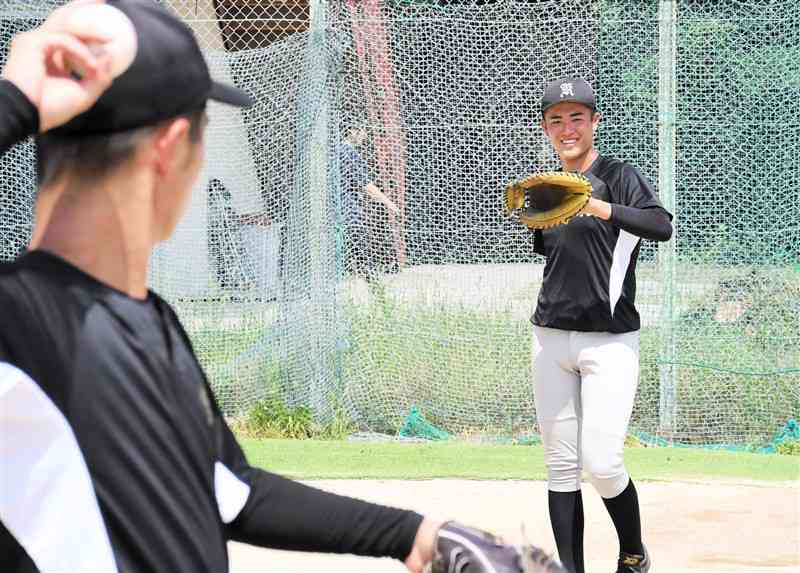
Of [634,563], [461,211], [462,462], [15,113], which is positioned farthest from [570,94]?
[461,211]

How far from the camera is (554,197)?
4734 millimetres

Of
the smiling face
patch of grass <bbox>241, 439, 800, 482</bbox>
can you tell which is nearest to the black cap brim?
the smiling face

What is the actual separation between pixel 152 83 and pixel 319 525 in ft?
2.60

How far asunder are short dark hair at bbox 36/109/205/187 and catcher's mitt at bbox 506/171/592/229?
3217mm

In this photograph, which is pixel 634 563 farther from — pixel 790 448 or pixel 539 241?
pixel 790 448

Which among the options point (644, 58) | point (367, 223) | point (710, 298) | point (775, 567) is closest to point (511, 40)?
point (644, 58)

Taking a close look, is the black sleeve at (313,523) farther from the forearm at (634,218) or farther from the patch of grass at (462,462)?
the patch of grass at (462,462)

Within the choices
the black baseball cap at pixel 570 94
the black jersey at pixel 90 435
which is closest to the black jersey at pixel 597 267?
the black baseball cap at pixel 570 94

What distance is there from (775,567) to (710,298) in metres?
3.38

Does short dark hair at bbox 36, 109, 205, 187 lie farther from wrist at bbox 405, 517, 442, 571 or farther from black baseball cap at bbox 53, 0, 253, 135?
wrist at bbox 405, 517, 442, 571

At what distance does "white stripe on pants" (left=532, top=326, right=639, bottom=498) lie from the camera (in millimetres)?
4875

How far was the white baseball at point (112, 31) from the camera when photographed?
61.7 inches

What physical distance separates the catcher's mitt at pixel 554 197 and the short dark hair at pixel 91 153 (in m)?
3.22

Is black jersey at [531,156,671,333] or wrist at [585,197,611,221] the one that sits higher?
wrist at [585,197,611,221]
